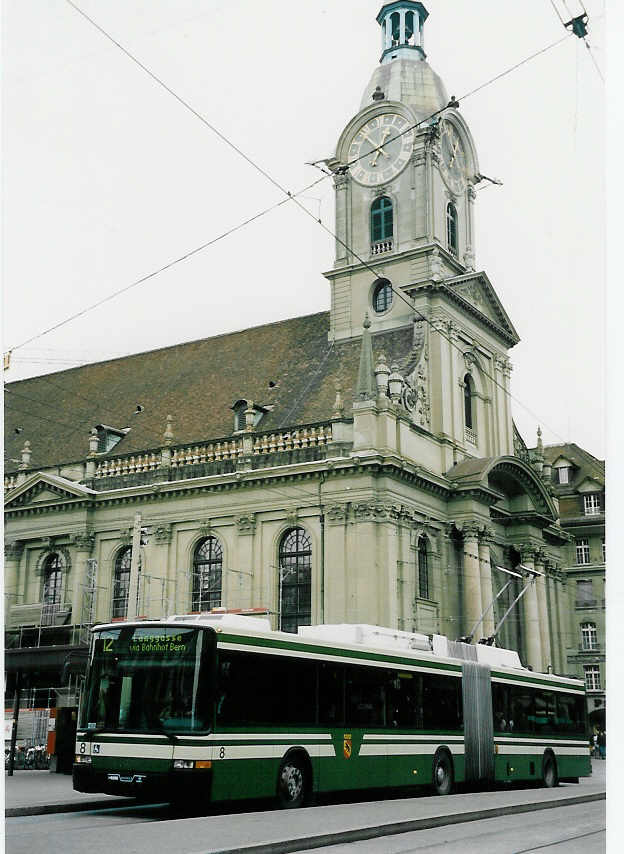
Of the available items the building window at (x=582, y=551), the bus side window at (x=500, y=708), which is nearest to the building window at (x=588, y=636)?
the building window at (x=582, y=551)

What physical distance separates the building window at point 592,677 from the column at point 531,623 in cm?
849

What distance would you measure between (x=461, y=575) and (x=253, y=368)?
1077 centimetres

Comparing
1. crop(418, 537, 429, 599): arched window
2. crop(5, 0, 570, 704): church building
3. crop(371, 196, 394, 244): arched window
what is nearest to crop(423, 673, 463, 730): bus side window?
crop(5, 0, 570, 704): church building

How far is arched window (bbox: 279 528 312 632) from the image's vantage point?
106 ft

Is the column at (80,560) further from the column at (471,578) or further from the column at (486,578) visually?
the column at (486,578)

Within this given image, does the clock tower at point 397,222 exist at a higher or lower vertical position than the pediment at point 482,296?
higher

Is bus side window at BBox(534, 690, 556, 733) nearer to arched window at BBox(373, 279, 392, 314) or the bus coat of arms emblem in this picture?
the bus coat of arms emblem

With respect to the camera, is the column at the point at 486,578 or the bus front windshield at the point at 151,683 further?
the column at the point at 486,578

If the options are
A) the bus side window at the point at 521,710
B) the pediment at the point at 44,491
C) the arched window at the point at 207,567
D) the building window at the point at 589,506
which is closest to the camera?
the bus side window at the point at 521,710

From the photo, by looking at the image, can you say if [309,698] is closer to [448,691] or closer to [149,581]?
[448,691]

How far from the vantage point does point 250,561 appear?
109 feet

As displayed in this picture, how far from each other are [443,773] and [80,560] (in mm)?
15561

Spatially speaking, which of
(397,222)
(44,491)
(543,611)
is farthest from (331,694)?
(543,611)

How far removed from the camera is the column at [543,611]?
38.8 m
